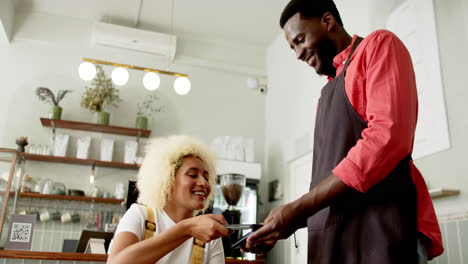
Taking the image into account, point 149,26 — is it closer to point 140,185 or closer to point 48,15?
point 48,15

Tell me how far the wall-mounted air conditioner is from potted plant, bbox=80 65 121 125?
379 mm

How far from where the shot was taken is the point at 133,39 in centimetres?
567

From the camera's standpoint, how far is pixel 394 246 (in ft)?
3.58

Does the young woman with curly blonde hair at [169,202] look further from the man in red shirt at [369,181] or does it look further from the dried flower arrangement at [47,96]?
the dried flower arrangement at [47,96]

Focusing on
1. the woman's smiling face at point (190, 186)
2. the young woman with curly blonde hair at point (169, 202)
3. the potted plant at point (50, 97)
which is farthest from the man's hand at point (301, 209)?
the potted plant at point (50, 97)

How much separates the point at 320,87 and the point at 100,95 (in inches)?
109

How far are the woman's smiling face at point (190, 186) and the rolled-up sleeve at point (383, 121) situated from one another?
3.34 ft

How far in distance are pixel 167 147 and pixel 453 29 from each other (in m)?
2.00

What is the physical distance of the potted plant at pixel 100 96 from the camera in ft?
17.6

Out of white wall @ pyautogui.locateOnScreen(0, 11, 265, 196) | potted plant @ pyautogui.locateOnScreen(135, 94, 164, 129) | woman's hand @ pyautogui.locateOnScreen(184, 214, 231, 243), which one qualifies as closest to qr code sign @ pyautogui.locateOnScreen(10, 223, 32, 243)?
woman's hand @ pyautogui.locateOnScreen(184, 214, 231, 243)

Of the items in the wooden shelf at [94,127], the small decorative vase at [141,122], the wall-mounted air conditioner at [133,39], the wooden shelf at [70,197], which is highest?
the wall-mounted air conditioner at [133,39]

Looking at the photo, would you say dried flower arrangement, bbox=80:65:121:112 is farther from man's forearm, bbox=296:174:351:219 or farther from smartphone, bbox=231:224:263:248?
man's forearm, bbox=296:174:351:219

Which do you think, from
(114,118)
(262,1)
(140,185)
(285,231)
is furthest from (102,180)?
(285,231)

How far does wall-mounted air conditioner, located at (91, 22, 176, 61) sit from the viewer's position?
558cm
